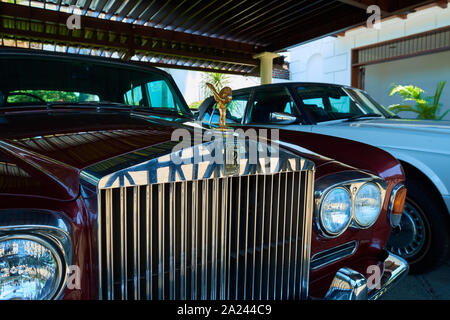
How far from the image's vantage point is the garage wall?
9.85m

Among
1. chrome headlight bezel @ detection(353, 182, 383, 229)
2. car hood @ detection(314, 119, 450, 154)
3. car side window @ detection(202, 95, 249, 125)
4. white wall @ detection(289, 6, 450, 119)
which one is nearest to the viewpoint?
chrome headlight bezel @ detection(353, 182, 383, 229)

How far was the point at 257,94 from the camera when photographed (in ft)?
14.0

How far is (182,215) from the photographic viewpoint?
1.11 metres

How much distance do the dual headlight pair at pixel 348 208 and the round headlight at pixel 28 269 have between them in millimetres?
1085

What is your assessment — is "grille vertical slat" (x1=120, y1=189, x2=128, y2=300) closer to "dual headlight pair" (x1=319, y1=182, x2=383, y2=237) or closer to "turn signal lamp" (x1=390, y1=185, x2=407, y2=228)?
"dual headlight pair" (x1=319, y1=182, x2=383, y2=237)

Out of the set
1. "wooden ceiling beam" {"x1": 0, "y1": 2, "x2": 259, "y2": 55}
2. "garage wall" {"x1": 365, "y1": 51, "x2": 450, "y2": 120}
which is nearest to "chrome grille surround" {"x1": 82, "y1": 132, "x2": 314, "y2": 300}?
"wooden ceiling beam" {"x1": 0, "y1": 2, "x2": 259, "y2": 55}

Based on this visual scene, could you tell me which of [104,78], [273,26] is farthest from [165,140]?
[273,26]

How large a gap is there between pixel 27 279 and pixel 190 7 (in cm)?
616

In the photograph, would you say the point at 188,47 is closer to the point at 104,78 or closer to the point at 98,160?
the point at 104,78

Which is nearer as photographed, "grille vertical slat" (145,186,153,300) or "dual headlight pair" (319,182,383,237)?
"grille vertical slat" (145,186,153,300)

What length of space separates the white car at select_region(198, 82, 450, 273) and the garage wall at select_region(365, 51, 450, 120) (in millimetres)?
7123

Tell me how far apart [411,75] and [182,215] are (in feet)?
39.2

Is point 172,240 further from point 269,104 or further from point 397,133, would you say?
point 269,104

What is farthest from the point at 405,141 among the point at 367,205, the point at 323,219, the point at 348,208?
the point at 323,219
